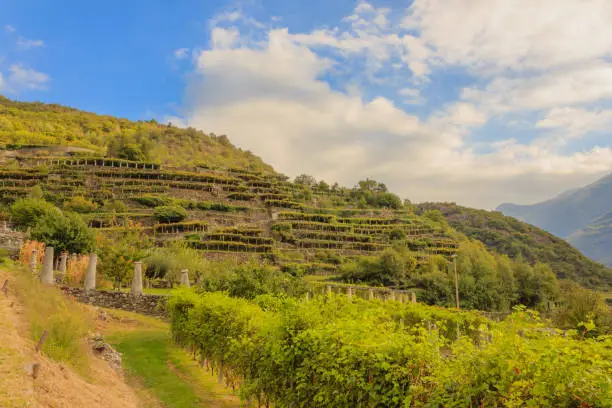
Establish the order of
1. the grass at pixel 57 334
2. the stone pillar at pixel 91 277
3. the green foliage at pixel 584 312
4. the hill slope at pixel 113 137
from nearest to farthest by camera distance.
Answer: the grass at pixel 57 334 < the stone pillar at pixel 91 277 < the green foliage at pixel 584 312 < the hill slope at pixel 113 137

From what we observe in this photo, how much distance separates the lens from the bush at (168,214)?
5462 centimetres

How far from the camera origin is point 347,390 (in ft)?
18.7

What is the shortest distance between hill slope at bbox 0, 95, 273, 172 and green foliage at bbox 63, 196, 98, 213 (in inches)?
926

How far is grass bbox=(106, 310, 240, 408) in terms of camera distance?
34.3 ft

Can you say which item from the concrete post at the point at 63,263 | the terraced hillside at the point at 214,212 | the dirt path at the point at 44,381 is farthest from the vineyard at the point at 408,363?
the terraced hillside at the point at 214,212

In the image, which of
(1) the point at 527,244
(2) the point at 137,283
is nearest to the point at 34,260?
(2) the point at 137,283

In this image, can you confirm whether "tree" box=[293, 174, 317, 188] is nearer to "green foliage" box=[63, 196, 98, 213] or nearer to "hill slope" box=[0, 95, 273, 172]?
"hill slope" box=[0, 95, 273, 172]

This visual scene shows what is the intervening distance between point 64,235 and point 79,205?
96.0 ft

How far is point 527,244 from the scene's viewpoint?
105m

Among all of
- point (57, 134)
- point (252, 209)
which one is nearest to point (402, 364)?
point (252, 209)

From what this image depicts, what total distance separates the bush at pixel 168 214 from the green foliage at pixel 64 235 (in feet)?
81.7

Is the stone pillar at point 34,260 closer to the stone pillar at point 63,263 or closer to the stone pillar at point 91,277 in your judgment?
the stone pillar at point 63,263

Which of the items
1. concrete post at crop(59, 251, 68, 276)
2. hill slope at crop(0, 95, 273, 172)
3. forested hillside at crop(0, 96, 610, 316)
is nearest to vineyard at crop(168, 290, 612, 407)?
forested hillside at crop(0, 96, 610, 316)

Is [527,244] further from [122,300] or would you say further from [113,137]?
[113,137]
